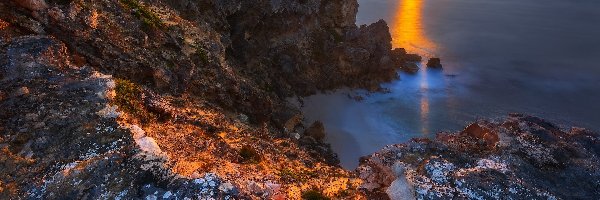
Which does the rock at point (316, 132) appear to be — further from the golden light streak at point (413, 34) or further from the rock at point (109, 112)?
the rock at point (109, 112)

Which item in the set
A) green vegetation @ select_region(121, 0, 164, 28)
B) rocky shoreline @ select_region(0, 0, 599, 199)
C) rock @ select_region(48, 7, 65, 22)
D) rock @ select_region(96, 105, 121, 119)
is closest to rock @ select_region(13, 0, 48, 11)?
rocky shoreline @ select_region(0, 0, 599, 199)

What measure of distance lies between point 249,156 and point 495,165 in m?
3.63

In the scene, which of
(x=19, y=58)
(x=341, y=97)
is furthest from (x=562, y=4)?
(x=19, y=58)

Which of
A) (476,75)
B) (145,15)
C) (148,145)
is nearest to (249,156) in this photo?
(148,145)

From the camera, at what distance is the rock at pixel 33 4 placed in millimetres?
8156

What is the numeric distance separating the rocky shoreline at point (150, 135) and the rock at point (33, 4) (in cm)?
2

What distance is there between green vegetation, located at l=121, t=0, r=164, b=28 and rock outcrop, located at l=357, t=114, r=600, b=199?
22.9 ft

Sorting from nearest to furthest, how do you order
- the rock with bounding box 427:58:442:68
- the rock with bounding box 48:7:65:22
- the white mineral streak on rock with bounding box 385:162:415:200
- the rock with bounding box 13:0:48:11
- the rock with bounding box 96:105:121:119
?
the white mineral streak on rock with bounding box 385:162:415:200 → the rock with bounding box 96:105:121:119 → the rock with bounding box 13:0:48:11 → the rock with bounding box 48:7:65:22 → the rock with bounding box 427:58:442:68

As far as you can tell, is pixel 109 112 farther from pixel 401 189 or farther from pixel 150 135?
pixel 401 189

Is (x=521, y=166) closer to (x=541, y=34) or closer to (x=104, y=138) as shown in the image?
(x=104, y=138)

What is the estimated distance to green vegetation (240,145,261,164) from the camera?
22.1 ft

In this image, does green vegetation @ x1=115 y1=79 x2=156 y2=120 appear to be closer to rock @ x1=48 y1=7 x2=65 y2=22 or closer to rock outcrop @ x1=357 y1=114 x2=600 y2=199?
rock @ x1=48 y1=7 x2=65 y2=22

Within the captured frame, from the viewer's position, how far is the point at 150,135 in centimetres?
598

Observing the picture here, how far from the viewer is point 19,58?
7012 mm
